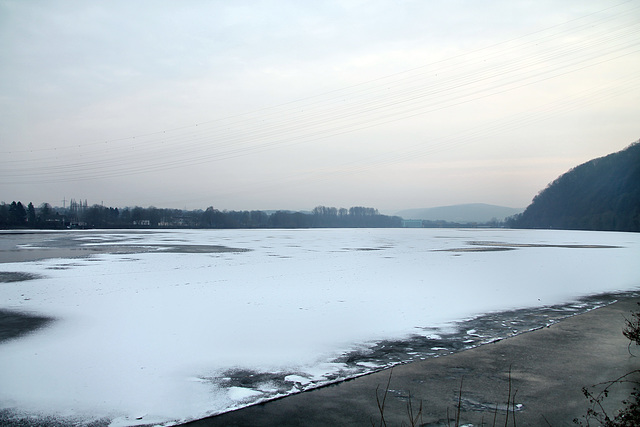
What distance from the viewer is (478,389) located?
19.4 feet

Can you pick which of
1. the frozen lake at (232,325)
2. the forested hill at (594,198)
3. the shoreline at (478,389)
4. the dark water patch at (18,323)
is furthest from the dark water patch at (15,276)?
the forested hill at (594,198)

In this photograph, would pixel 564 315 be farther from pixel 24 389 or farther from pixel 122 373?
pixel 24 389

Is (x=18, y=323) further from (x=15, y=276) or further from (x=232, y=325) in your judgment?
(x=15, y=276)

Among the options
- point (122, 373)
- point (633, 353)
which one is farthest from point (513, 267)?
point (122, 373)

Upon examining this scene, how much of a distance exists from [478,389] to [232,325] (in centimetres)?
521

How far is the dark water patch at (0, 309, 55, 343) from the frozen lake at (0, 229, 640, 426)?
249 mm

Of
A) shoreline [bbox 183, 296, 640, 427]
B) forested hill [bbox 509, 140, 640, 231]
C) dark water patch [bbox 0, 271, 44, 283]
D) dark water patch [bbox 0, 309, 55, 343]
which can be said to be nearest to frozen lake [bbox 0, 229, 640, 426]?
dark water patch [bbox 0, 271, 44, 283]

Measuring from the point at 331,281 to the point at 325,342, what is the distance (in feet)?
25.1

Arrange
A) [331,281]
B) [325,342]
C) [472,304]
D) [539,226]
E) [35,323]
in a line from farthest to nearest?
[539,226] < [331,281] < [472,304] < [35,323] < [325,342]

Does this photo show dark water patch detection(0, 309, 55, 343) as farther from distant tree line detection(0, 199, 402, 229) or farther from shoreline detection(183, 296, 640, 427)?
distant tree line detection(0, 199, 402, 229)

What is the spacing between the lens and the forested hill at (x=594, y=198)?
100125 mm

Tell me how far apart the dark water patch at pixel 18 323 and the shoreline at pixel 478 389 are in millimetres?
5777

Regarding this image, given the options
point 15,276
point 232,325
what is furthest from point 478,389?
point 15,276

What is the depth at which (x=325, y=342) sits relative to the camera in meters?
8.34
